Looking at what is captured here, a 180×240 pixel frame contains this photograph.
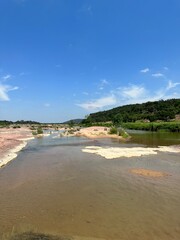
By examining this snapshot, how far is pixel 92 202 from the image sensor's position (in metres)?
13.6

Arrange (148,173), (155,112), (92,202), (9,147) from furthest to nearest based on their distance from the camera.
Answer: (155,112), (9,147), (148,173), (92,202)

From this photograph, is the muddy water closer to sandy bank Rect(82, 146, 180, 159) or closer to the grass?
sandy bank Rect(82, 146, 180, 159)

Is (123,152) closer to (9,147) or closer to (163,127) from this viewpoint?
(9,147)

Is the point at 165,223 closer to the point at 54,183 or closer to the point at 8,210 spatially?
the point at 8,210

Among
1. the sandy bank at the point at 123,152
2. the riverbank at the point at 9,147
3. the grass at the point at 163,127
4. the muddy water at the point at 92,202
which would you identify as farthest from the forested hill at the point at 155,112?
the muddy water at the point at 92,202

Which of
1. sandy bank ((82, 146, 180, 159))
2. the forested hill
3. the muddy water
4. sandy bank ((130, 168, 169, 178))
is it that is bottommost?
the muddy water

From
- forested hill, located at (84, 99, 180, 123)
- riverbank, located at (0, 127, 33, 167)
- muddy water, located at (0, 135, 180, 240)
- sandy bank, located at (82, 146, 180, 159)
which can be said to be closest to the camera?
muddy water, located at (0, 135, 180, 240)

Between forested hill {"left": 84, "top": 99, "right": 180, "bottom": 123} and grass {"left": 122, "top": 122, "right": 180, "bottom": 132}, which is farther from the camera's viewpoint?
forested hill {"left": 84, "top": 99, "right": 180, "bottom": 123}

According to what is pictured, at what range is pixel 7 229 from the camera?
10.3m

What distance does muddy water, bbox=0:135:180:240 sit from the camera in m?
10.4

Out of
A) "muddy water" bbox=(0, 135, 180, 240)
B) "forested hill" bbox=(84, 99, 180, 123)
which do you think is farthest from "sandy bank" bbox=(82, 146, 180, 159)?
"forested hill" bbox=(84, 99, 180, 123)

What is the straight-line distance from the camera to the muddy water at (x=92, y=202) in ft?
34.0

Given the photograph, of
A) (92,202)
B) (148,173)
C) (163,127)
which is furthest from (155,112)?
(92,202)

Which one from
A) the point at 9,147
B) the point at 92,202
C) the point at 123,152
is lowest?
the point at 92,202
